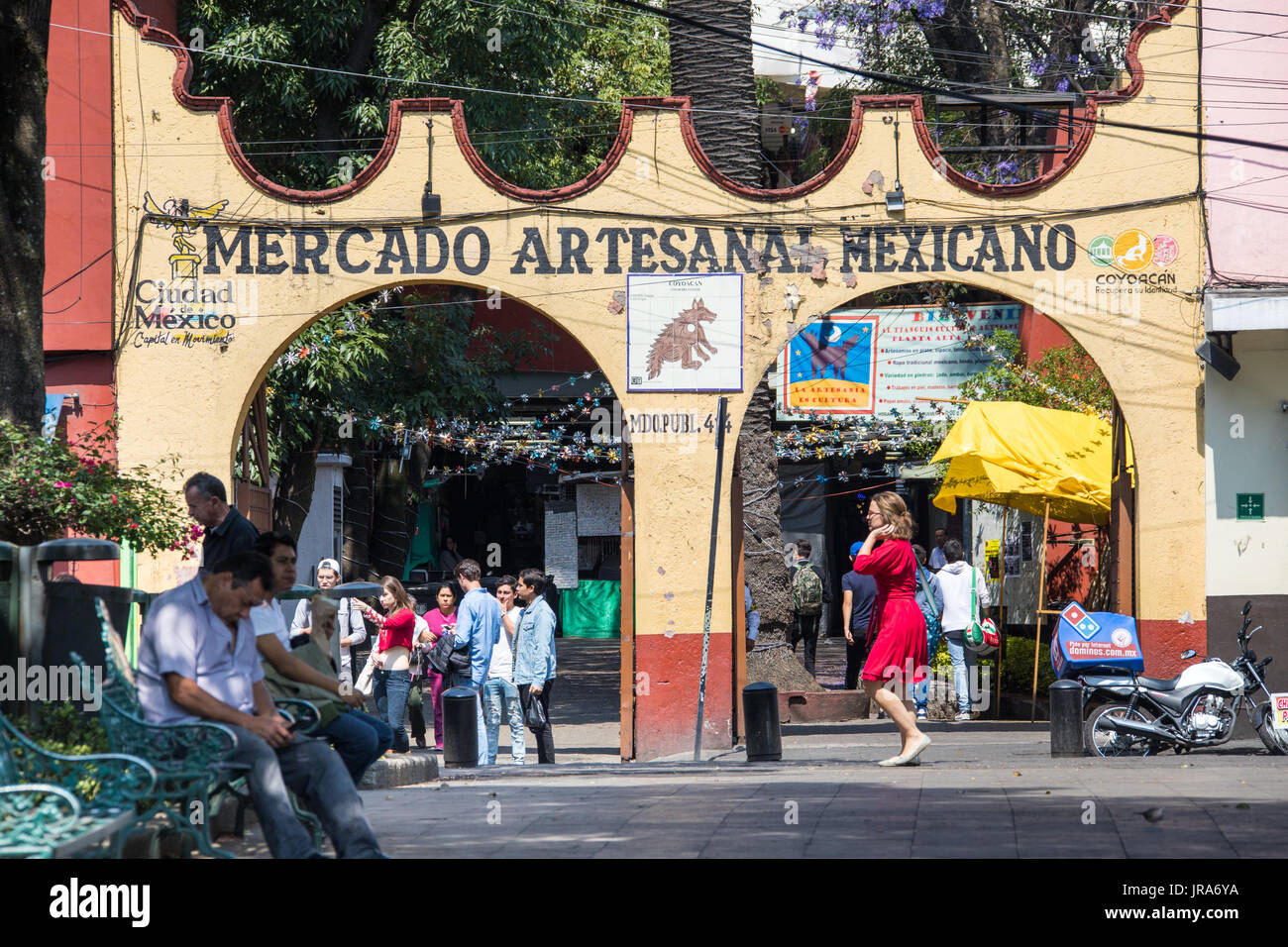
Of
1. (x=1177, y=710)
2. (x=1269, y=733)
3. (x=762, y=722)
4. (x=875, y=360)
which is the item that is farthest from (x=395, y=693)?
(x=875, y=360)

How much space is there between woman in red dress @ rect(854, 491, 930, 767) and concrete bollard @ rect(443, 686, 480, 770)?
3.43 m

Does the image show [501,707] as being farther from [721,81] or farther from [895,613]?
[721,81]

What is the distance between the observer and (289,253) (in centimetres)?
1356

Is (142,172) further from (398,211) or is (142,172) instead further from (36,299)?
(36,299)

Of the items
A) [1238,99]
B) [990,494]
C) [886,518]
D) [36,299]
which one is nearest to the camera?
[36,299]

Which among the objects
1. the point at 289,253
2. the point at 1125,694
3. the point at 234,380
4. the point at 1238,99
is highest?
the point at 1238,99

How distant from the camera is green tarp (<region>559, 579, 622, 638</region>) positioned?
27.1 metres

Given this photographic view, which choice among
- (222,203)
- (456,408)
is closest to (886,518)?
(222,203)

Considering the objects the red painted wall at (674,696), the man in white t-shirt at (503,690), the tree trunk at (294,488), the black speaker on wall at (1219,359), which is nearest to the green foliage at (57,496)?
the man in white t-shirt at (503,690)

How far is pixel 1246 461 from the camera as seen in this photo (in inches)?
526

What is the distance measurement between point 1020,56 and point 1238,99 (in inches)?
495

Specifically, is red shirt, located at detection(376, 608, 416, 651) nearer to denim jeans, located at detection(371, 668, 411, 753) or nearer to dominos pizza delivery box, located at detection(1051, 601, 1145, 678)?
denim jeans, located at detection(371, 668, 411, 753)

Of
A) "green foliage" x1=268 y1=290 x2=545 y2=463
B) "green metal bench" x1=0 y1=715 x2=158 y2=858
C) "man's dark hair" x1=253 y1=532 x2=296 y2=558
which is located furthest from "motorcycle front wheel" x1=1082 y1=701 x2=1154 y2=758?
"green foliage" x1=268 y1=290 x2=545 y2=463

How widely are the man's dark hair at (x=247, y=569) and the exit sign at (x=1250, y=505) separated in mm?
9967
